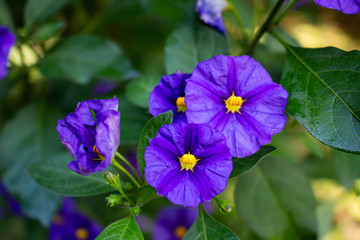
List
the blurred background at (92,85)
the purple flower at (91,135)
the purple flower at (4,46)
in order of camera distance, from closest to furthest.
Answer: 1. the purple flower at (91,135)
2. the purple flower at (4,46)
3. the blurred background at (92,85)

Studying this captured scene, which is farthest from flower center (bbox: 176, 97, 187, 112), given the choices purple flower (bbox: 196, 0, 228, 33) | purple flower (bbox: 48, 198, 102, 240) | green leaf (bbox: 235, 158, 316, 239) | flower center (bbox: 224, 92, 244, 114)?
purple flower (bbox: 48, 198, 102, 240)

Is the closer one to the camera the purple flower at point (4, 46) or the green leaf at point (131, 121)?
the green leaf at point (131, 121)

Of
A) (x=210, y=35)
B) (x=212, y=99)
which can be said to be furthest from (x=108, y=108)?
(x=210, y=35)

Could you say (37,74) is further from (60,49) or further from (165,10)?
(165,10)

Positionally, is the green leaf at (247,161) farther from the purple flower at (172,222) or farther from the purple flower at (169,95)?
the purple flower at (172,222)

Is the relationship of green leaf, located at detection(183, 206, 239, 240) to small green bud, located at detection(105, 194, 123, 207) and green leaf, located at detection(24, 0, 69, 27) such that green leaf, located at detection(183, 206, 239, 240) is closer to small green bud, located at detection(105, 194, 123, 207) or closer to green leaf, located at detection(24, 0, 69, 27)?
small green bud, located at detection(105, 194, 123, 207)

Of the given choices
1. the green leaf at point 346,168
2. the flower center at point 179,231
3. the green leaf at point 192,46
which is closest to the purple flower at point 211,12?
the green leaf at point 192,46
